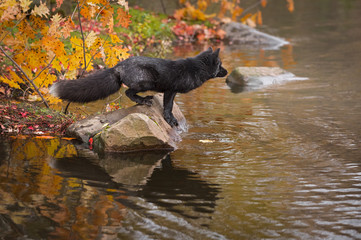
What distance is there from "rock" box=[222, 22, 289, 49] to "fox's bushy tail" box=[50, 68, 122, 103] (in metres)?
11.8

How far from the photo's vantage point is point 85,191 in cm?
563

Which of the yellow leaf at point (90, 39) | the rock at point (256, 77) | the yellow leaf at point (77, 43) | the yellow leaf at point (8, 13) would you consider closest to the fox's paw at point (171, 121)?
the yellow leaf at point (90, 39)

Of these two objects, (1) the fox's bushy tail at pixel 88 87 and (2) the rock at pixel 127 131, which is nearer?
(2) the rock at pixel 127 131

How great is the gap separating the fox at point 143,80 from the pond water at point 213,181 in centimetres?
72

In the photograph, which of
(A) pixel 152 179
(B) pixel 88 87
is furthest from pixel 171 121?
(A) pixel 152 179

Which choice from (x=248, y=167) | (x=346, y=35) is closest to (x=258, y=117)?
(x=248, y=167)

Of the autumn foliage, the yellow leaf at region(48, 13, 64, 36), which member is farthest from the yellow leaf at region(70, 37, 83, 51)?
the yellow leaf at region(48, 13, 64, 36)

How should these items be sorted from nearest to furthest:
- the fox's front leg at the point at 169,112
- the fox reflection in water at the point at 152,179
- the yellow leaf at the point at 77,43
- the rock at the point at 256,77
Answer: the fox reflection in water at the point at 152,179, the fox's front leg at the point at 169,112, the yellow leaf at the point at 77,43, the rock at the point at 256,77

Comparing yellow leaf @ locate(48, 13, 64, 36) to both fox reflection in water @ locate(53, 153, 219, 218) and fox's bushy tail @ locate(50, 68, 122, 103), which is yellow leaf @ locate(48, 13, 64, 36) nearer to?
fox's bushy tail @ locate(50, 68, 122, 103)

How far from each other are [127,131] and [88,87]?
1.05m

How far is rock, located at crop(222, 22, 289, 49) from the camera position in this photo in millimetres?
19297

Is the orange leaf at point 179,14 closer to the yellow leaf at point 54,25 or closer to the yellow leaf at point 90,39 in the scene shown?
the yellow leaf at point 90,39

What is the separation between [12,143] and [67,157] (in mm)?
1044

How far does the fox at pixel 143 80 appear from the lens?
767 cm
